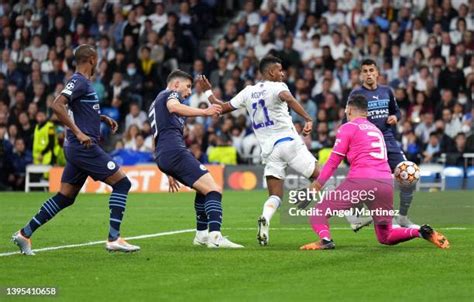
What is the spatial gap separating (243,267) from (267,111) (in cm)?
321

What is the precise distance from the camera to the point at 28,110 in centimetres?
3281

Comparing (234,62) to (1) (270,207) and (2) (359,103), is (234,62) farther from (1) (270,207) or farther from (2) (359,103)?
(2) (359,103)

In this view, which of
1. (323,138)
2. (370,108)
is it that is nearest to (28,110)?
(323,138)

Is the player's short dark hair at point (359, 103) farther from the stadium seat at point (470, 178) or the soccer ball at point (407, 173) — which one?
the stadium seat at point (470, 178)

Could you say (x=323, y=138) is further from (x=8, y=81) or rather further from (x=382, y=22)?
(x=8, y=81)

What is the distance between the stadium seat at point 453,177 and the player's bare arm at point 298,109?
14796 mm

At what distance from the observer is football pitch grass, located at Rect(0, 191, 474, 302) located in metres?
9.84

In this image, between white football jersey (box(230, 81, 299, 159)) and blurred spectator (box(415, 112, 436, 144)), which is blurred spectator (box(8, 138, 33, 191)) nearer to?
blurred spectator (box(415, 112, 436, 144))

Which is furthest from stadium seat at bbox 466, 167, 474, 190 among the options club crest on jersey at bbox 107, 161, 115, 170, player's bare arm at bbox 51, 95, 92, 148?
player's bare arm at bbox 51, 95, 92, 148

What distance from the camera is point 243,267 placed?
11.7 metres

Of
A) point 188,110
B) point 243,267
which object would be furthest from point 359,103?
point 243,267

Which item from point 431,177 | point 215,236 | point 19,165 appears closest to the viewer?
point 215,236

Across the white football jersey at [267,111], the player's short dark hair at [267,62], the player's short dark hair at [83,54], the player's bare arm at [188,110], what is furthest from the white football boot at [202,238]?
the player's short dark hair at [83,54]

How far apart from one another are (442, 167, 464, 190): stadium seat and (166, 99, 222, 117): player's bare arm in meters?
15.7
